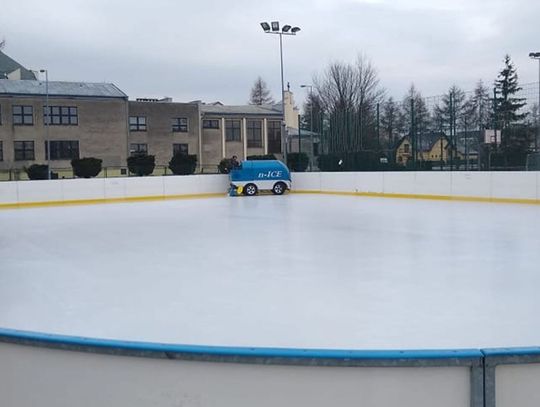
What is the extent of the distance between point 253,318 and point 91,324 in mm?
1149

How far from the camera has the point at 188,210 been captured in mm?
15242

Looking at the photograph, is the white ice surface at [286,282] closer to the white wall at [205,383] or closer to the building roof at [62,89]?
the white wall at [205,383]

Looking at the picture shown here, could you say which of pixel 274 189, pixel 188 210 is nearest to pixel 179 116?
pixel 274 189

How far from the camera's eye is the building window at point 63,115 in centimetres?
3728

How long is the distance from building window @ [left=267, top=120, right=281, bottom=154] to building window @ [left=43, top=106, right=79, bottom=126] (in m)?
14.9

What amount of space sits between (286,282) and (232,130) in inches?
1552

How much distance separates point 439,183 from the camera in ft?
54.6

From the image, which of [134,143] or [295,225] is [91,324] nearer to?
[295,225]

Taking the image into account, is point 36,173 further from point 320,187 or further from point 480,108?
point 480,108

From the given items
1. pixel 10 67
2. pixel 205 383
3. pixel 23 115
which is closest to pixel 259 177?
pixel 205 383

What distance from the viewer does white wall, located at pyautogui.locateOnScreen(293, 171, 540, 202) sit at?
14.5 m

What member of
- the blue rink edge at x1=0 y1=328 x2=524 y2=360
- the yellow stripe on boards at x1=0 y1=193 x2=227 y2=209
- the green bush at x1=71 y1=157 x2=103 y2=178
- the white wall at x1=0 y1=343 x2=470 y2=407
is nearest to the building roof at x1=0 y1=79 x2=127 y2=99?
the green bush at x1=71 y1=157 x2=103 y2=178

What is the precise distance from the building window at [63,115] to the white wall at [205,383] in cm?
3765

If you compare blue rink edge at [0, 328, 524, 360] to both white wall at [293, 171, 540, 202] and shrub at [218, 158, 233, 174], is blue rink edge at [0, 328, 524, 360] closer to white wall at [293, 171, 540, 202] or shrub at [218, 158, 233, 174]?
white wall at [293, 171, 540, 202]
